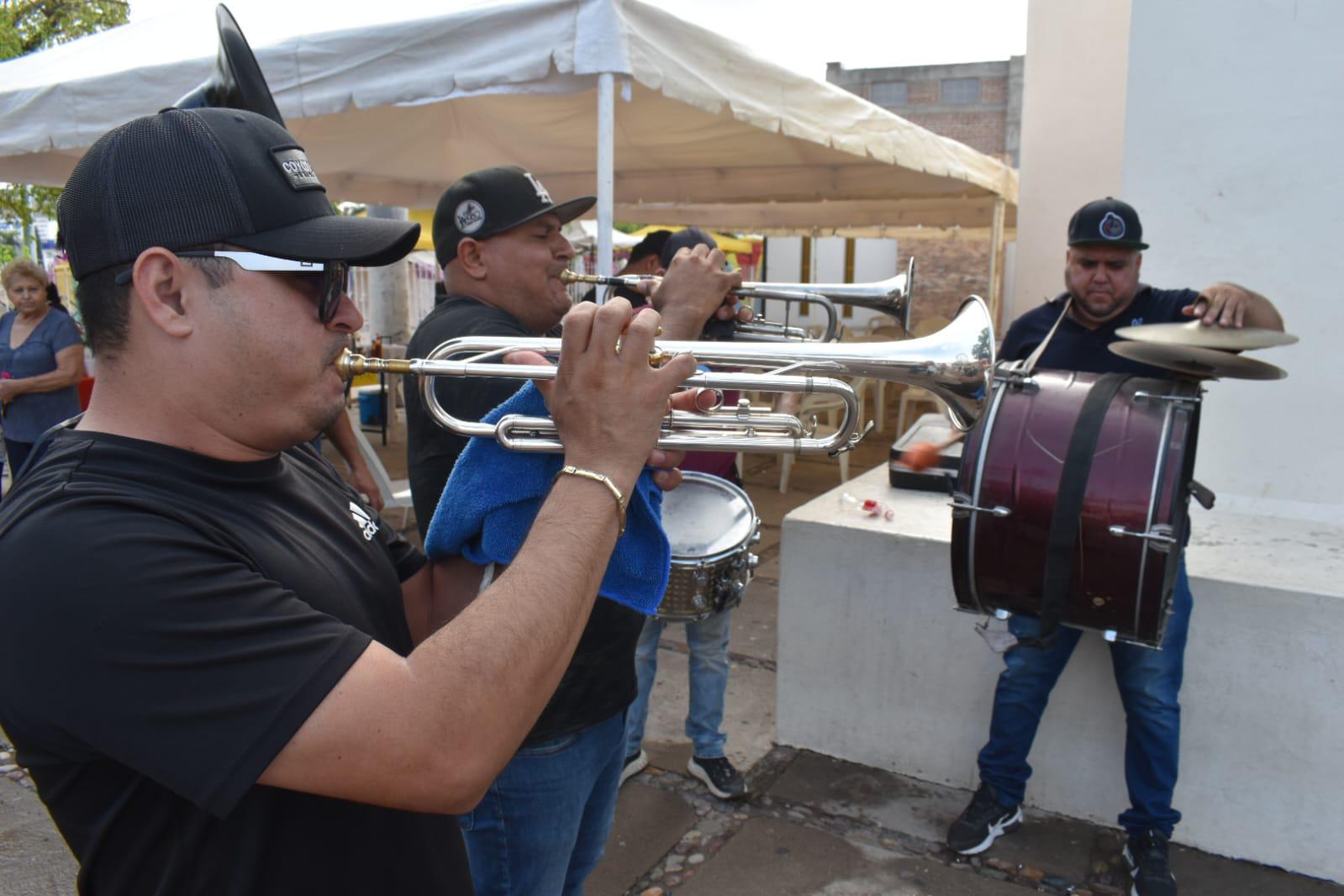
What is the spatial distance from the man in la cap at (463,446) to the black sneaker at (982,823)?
4.77 ft

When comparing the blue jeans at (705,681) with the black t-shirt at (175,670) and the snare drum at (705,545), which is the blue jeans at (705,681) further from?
the black t-shirt at (175,670)

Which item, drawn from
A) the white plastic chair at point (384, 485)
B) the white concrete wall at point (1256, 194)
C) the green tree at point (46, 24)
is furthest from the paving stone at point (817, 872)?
the green tree at point (46, 24)

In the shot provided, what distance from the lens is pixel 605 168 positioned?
3.88 metres

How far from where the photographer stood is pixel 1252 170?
3412 mm

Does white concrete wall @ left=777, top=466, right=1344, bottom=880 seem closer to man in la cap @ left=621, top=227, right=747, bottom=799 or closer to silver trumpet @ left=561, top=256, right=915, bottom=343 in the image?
man in la cap @ left=621, top=227, right=747, bottom=799

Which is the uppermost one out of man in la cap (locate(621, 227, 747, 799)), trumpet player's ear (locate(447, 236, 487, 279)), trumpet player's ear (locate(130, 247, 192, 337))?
trumpet player's ear (locate(447, 236, 487, 279))

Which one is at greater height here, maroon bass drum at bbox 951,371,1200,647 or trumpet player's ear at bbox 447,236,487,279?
trumpet player's ear at bbox 447,236,487,279

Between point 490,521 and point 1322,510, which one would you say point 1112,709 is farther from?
point 490,521

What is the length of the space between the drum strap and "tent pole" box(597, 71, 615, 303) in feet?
6.52

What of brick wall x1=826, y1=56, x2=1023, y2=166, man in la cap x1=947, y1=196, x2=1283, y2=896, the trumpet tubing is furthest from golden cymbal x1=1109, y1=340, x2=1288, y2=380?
brick wall x1=826, y1=56, x2=1023, y2=166

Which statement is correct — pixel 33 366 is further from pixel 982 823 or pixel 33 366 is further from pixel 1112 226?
pixel 1112 226

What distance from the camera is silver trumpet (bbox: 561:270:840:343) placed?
261cm

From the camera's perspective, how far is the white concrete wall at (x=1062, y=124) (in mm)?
7188

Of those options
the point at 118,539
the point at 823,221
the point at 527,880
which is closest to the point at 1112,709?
the point at 527,880
